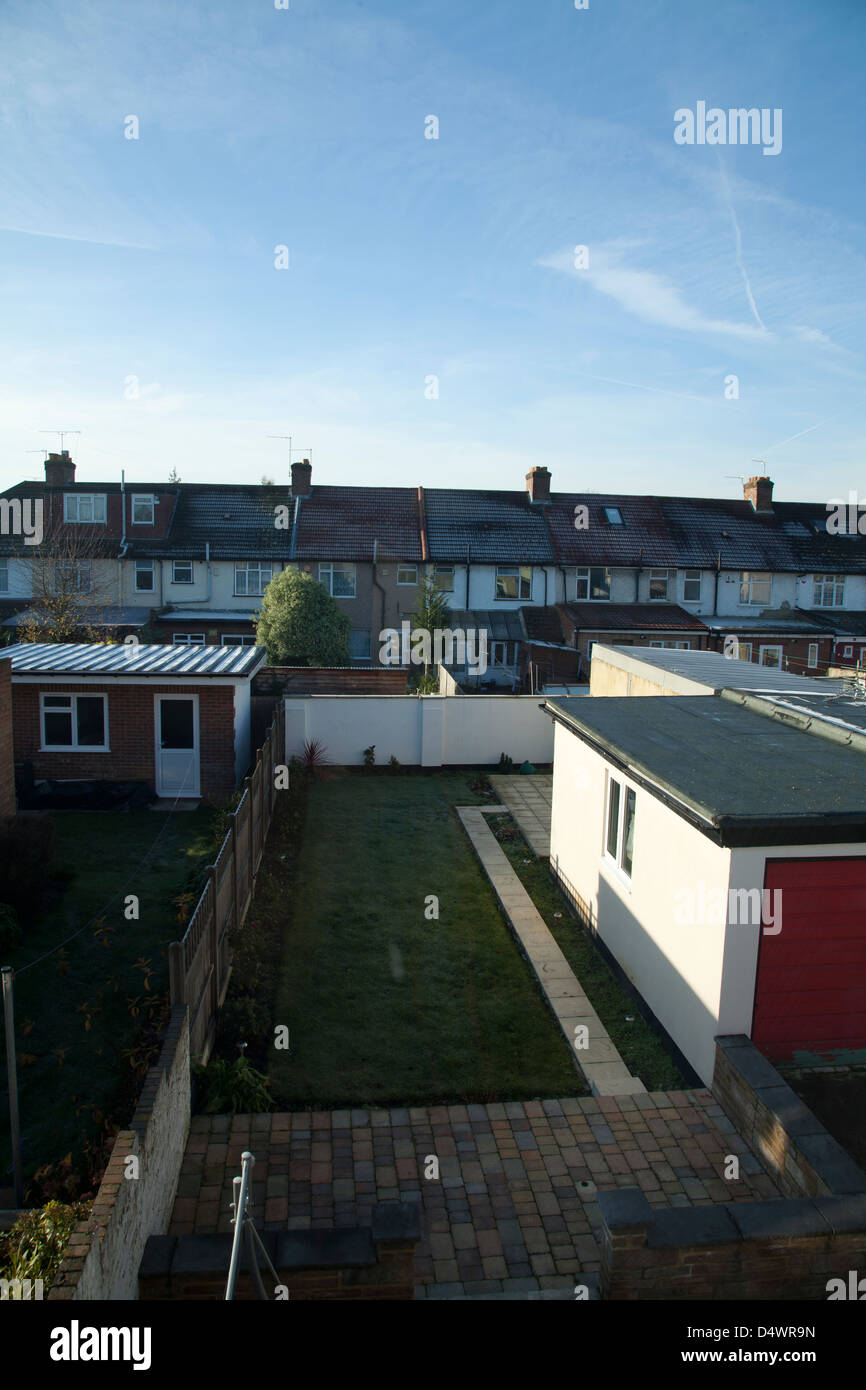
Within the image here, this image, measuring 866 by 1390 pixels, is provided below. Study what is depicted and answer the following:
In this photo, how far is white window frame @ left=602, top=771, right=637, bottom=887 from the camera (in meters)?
9.70

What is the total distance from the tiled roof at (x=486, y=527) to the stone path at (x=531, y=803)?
17.7m

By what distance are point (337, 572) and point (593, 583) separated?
1056cm

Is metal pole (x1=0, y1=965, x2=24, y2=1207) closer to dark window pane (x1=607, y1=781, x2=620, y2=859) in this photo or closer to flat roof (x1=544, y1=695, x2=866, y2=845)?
flat roof (x1=544, y1=695, x2=866, y2=845)

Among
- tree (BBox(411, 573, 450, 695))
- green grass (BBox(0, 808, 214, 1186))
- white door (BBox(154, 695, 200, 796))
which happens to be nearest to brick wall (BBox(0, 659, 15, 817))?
green grass (BBox(0, 808, 214, 1186))

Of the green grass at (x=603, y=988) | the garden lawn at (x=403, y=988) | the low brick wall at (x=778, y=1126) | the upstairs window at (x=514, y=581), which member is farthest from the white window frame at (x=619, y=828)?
the upstairs window at (x=514, y=581)

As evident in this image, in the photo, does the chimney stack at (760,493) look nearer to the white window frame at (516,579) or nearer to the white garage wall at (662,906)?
the white window frame at (516,579)

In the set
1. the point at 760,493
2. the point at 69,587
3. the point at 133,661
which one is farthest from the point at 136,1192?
the point at 760,493

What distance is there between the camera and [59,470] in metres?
35.7

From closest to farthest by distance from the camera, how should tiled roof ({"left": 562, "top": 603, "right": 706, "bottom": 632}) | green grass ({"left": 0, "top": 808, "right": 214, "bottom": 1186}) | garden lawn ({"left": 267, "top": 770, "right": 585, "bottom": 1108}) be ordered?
1. green grass ({"left": 0, "top": 808, "right": 214, "bottom": 1186})
2. garden lawn ({"left": 267, "top": 770, "right": 585, "bottom": 1108})
3. tiled roof ({"left": 562, "top": 603, "right": 706, "bottom": 632})

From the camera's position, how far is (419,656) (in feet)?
107

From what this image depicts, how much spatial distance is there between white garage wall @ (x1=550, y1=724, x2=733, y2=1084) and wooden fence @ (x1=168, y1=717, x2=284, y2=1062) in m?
4.28

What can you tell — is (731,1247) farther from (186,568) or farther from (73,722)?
(186,568)
